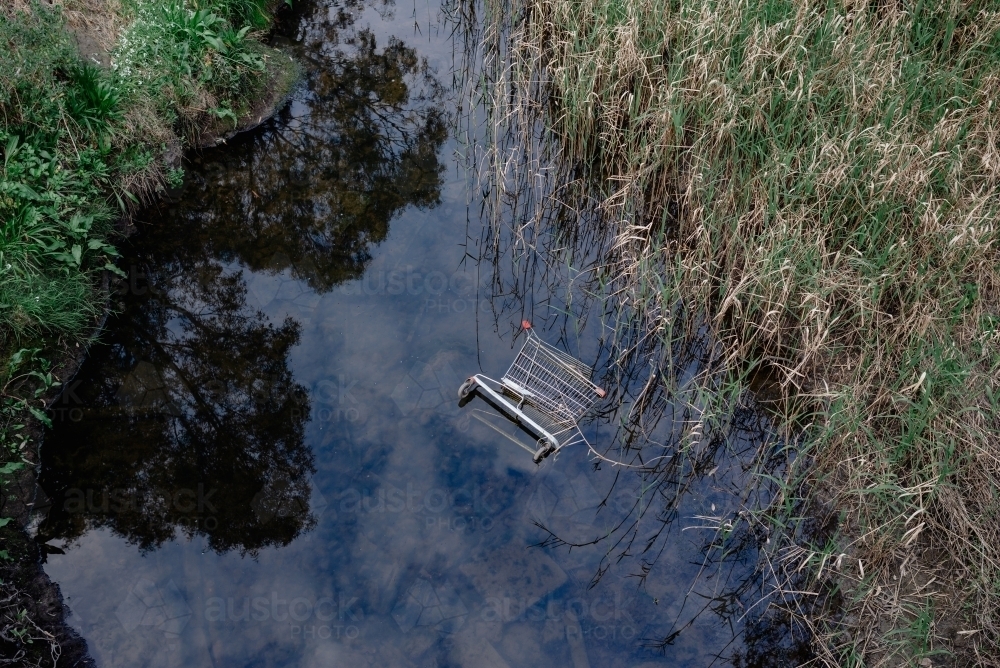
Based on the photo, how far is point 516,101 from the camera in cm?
861

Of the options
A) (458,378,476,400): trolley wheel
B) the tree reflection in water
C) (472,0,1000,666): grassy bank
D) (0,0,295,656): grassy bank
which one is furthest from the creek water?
(472,0,1000,666): grassy bank

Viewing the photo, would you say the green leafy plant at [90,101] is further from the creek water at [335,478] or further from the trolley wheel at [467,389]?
the trolley wheel at [467,389]

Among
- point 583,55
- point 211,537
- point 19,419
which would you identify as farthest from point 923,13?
point 19,419

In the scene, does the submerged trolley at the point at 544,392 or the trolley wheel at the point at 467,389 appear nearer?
the submerged trolley at the point at 544,392

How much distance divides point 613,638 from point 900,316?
3188mm

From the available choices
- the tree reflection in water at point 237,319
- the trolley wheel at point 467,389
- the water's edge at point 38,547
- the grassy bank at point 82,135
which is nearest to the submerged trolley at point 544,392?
the trolley wheel at point 467,389

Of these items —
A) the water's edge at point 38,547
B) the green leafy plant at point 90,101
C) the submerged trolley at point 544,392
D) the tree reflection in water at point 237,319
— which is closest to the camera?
the water's edge at point 38,547

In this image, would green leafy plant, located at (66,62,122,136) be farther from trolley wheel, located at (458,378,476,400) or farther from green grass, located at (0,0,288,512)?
trolley wheel, located at (458,378,476,400)

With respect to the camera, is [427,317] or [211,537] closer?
[211,537]

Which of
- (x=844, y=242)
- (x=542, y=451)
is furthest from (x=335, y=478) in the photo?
(x=844, y=242)

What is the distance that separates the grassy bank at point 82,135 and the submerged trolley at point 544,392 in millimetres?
3439

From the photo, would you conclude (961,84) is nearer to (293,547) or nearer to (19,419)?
(293,547)

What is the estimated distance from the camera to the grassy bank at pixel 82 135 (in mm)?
6148

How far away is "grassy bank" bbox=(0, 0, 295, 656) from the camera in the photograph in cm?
615
